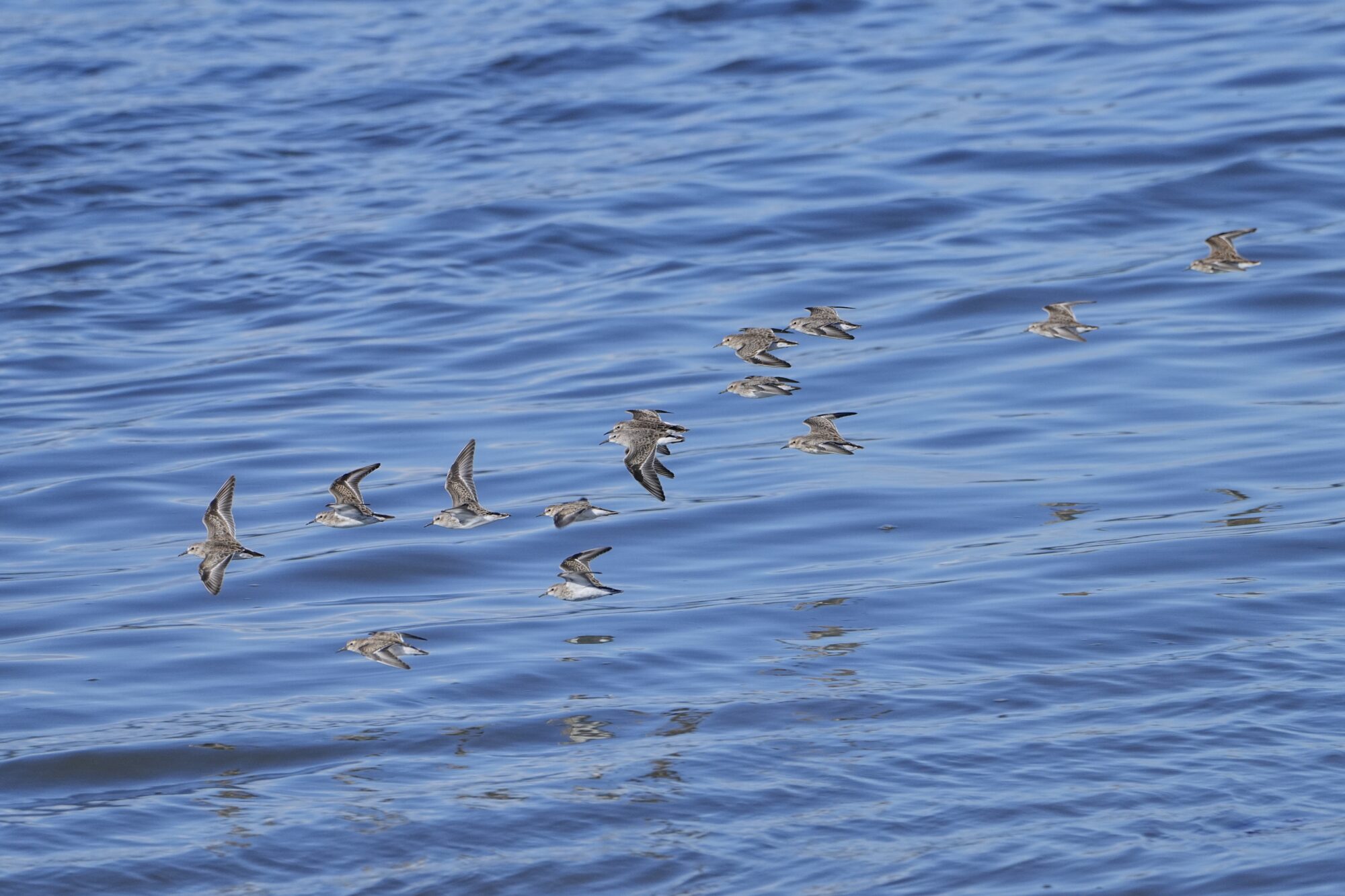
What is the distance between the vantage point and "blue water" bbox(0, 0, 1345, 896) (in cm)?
1059

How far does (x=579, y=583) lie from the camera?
43.6ft

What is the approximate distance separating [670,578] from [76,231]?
62.0ft

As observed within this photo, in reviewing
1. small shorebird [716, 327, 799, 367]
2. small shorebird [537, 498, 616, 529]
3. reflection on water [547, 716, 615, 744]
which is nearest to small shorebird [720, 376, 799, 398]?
small shorebird [716, 327, 799, 367]

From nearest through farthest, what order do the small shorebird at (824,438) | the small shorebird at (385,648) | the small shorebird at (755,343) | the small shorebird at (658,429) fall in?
1. the small shorebird at (385,648)
2. the small shorebird at (658,429)
3. the small shorebird at (824,438)
4. the small shorebird at (755,343)

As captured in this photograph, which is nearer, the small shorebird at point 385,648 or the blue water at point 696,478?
the blue water at point 696,478

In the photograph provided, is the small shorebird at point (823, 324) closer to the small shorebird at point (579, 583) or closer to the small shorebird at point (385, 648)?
the small shorebird at point (579, 583)

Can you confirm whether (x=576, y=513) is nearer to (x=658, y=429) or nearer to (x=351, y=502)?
(x=658, y=429)

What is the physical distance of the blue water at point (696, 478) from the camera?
34.7 ft

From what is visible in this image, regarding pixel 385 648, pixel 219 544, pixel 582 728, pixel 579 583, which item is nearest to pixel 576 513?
pixel 579 583

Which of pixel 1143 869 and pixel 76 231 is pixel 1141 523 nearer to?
pixel 1143 869

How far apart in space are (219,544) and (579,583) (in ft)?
8.32

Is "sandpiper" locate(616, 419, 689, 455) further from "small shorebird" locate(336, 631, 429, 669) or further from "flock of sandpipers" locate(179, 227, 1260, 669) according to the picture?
"small shorebird" locate(336, 631, 429, 669)

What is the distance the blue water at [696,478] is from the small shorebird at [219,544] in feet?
2.70

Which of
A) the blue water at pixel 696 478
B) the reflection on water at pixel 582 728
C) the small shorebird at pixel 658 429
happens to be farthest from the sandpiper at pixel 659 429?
the reflection on water at pixel 582 728
